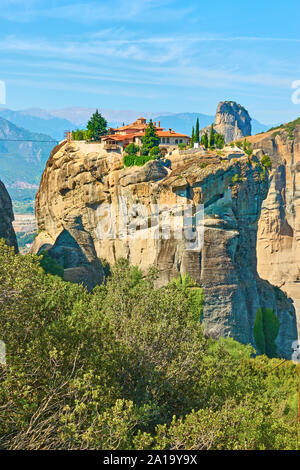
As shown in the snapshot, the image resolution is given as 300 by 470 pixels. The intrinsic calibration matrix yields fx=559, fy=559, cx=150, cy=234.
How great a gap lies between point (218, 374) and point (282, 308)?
1432 inches

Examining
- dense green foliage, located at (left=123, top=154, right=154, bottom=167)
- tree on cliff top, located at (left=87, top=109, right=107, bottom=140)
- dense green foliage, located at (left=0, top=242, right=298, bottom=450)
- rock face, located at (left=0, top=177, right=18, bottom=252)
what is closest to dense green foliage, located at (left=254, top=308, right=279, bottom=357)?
dense green foliage, located at (left=123, top=154, right=154, bottom=167)

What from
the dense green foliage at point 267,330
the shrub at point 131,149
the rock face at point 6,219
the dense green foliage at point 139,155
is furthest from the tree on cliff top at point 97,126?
the dense green foliage at point 267,330

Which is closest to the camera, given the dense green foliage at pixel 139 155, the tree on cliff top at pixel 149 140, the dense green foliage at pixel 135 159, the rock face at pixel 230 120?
the dense green foliage at pixel 135 159

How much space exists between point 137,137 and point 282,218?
36967 mm

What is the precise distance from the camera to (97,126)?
6488 cm

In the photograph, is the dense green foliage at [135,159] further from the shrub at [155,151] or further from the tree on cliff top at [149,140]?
the tree on cliff top at [149,140]

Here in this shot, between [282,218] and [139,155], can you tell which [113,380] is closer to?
[139,155]

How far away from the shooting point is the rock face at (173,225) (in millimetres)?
48312

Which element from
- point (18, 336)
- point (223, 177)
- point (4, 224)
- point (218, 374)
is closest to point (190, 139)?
point (223, 177)

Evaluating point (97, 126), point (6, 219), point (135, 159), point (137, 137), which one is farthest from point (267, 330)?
point (97, 126)

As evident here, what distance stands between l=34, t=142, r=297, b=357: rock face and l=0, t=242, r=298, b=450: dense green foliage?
25.3 metres

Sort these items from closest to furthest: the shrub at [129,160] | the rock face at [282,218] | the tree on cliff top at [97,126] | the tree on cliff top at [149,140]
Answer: the shrub at [129,160] < the tree on cliff top at [149,140] < the tree on cliff top at [97,126] < the rock face at [282,218]

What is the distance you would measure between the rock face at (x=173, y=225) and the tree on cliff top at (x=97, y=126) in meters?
2.42

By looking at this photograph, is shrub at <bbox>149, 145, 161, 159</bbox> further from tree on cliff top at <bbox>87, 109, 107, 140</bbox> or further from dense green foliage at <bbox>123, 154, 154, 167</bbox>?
tree on cliff top at <bbox>87, 109, 107, 140</bbox>
